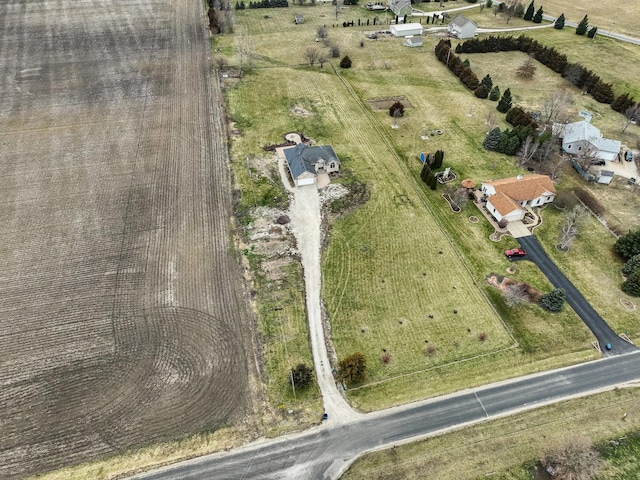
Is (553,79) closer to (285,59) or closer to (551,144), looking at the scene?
(551,144)

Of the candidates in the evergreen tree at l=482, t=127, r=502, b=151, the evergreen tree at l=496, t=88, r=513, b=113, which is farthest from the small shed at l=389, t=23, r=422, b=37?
the evergreen tree at l=482, t=127, r=502, b=151

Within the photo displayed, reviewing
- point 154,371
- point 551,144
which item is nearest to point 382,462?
point 154,371

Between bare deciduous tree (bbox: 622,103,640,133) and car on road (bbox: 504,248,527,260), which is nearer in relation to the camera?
car on road (bbox: 504,248,527,260)

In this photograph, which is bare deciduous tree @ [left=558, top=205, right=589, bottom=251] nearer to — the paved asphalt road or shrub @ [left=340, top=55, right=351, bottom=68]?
the paved asphalt road

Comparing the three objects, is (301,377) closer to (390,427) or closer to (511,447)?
Result: (390,427)

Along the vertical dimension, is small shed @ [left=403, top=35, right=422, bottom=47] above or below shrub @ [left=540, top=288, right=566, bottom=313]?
above

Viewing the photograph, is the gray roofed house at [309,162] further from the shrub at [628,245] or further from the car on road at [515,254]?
the shrub at [628,245]

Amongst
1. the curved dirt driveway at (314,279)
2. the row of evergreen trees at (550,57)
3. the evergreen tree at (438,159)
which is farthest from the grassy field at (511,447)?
the row of evergreen trees at (550,57)

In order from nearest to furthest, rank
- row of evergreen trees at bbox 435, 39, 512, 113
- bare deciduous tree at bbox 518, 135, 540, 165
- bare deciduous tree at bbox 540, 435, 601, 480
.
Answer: bare deciduous tree at bbox 540, 435, 601, 480 → bare deciduous tree at bbox 518, 135, 540, 165 → row of evergreen trees at bbox 435, 39, 512, 113
